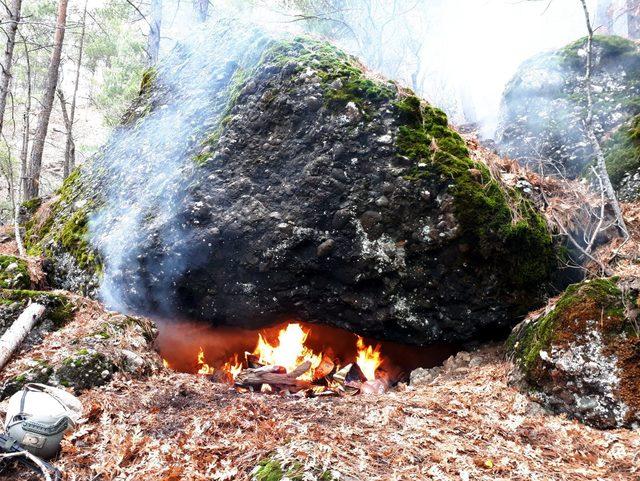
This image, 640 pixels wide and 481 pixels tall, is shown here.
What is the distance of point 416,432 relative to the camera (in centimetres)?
333

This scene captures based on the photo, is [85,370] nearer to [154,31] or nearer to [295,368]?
[295,368]

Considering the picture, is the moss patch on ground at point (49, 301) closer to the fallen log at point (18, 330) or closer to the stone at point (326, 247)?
the fallen log at point (18, 330)

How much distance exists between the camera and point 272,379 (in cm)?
533

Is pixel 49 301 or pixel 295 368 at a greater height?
pixel 49 301

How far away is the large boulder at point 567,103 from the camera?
7688mm

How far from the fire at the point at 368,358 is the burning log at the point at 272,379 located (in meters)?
0.93

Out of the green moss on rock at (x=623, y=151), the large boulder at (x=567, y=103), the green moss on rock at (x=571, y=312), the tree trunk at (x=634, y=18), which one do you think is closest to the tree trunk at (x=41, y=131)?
the large boulder at (x=567, y=103)

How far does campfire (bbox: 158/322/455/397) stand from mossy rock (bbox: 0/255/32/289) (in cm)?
195

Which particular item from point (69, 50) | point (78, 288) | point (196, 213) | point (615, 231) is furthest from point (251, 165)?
point (69, 50)

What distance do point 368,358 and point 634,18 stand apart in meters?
13.9

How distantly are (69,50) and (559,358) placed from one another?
33.0m

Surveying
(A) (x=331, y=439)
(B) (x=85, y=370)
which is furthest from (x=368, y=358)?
(B) (x=85, y=370)

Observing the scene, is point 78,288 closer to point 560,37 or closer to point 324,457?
point 324,457

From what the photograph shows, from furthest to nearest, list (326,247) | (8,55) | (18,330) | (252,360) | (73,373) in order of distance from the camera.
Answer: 1. (8,55)
2. (252,360)
3. (326,247)
4. (18,330)
5. (73,373)
